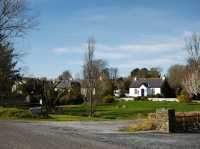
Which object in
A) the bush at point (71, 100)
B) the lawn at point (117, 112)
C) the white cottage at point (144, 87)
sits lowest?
the lawn at point (117, 112)

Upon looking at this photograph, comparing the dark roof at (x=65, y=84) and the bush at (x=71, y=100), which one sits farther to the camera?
the dark roof at (x=65, y=84)

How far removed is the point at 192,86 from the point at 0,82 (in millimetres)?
Answer: 34215

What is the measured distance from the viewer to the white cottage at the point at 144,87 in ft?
444

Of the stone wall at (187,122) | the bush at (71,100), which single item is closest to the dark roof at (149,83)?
the bush at (71,100)

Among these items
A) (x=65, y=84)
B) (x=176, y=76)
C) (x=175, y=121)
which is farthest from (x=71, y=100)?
(x=175, y=121)

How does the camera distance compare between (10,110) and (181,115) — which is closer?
(181,115)

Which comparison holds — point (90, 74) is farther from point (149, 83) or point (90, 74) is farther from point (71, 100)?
point (149, 83)

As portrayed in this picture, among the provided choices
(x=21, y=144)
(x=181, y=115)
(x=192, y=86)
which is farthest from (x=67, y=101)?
(x=21, y=144)

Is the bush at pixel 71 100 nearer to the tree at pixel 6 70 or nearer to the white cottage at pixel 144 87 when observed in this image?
the tree at pixel 6 70

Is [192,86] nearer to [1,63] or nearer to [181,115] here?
[1,63]

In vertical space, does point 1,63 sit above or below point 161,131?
above

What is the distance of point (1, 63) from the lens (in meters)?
54.0

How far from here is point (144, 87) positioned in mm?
139750

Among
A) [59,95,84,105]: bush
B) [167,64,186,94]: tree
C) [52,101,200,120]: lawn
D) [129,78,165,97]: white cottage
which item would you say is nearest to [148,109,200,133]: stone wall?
[52,101,200,120]: lawn
